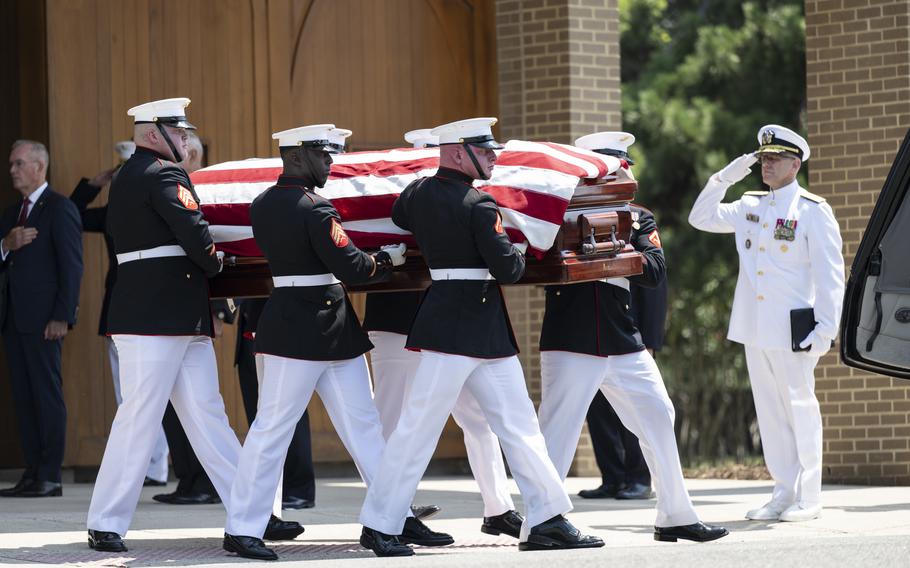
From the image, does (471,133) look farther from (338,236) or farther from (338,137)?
(338,137)

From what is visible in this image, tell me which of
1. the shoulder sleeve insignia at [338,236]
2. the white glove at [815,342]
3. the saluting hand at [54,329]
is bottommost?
the white glove at [815,342]

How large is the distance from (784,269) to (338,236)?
257cm

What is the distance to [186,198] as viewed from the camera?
677cm

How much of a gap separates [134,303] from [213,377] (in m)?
0.46

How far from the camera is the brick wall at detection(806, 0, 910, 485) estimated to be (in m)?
10.1

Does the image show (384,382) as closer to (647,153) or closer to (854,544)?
(854,544)

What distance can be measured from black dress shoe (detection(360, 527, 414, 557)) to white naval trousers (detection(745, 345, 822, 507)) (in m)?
2.30

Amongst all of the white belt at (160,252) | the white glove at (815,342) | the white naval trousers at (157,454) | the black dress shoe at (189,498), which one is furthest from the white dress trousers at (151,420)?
the white naval trousers at (157,454)

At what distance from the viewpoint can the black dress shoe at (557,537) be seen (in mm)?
6465

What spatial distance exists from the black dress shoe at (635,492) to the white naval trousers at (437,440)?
2764mm

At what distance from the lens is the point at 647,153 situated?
2080 centimetres

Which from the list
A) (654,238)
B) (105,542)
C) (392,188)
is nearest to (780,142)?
(654,238)

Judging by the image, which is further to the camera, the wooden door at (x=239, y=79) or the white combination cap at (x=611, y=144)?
the wooden door at (x=239, y=79)

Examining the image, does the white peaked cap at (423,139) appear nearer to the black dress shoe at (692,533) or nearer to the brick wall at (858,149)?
the black dress shoe at (692,533)
